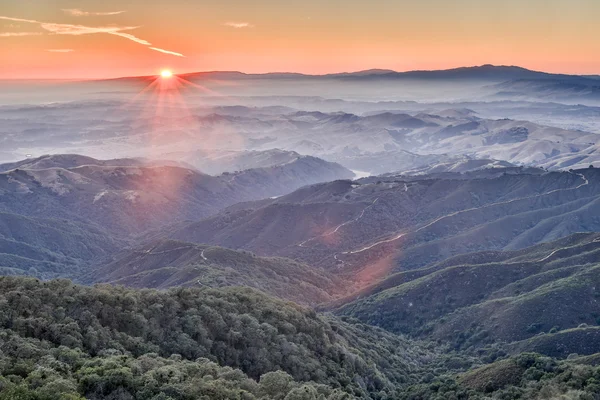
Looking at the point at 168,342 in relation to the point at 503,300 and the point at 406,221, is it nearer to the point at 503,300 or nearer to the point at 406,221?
the point at 503,300

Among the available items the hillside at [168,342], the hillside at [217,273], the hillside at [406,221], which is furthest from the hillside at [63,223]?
the hillside at [168,342]

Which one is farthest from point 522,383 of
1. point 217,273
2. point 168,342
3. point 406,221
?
point 406,221

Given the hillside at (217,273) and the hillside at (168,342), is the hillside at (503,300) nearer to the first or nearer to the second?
the hillside at (217,273)

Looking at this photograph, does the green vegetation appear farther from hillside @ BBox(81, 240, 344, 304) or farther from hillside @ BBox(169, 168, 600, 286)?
hillside @ BBox(169, 168, 600, 286)

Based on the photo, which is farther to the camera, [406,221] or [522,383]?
[406,221]

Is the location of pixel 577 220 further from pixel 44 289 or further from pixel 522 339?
pixel 44 289

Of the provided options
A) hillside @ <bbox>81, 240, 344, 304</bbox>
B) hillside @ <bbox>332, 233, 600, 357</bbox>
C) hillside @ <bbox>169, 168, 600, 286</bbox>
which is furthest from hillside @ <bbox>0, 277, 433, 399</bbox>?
hillside @ <bbox>169, 168, 600, 286</bbox>
